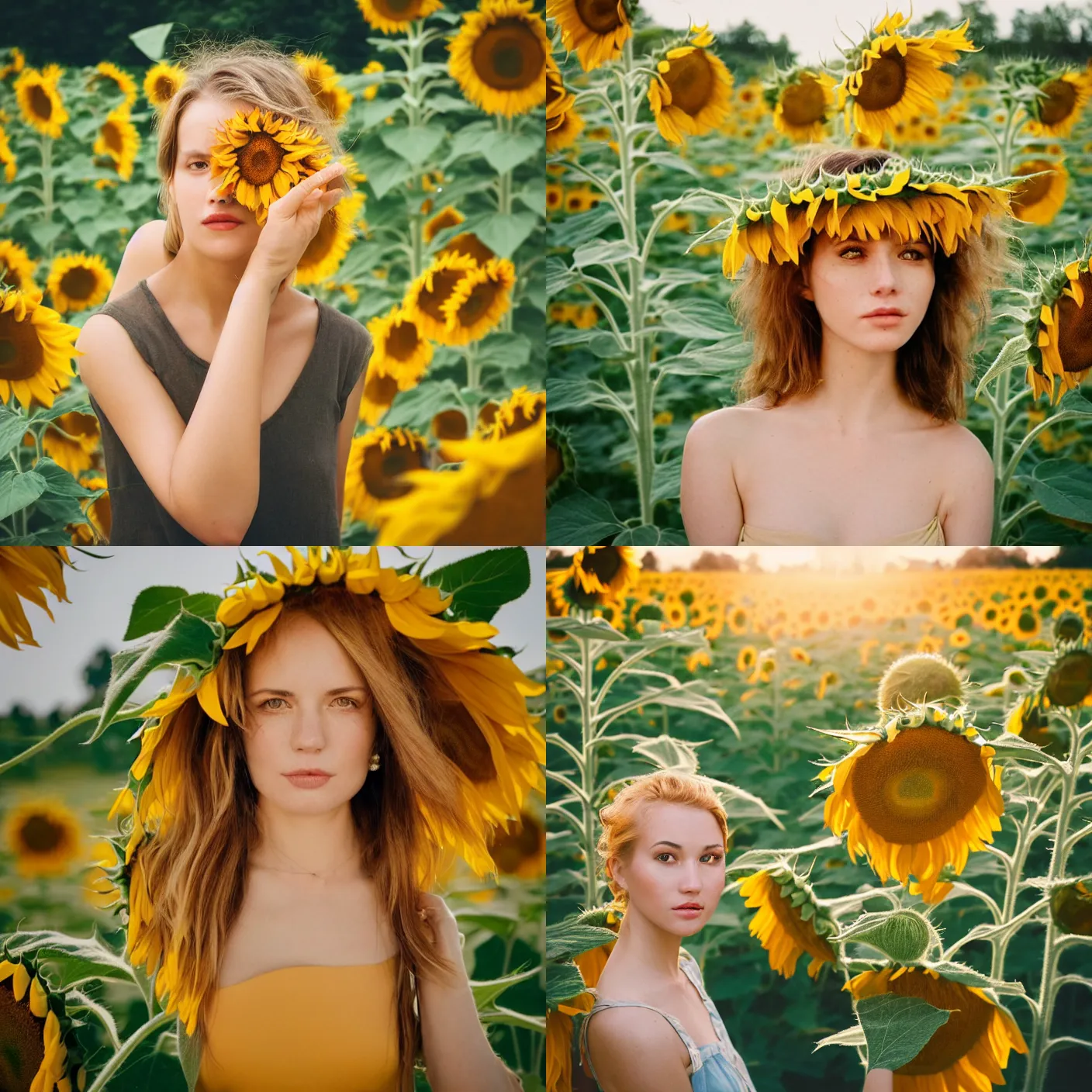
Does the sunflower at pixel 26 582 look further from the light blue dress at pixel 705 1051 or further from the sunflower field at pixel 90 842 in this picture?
the light blue dress at pixel 705 1051

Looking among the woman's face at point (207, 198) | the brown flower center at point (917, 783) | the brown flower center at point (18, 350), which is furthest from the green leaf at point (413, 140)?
the brown flower center at point (917, 783)

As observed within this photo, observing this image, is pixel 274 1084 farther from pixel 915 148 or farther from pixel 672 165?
pixel 915 148

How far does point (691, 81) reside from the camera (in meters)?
1.96

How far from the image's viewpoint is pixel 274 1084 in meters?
1.88

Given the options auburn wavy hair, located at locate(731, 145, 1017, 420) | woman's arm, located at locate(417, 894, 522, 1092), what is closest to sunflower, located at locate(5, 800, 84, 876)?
woman's arm, located at locate(417, 894, 522, 1092)

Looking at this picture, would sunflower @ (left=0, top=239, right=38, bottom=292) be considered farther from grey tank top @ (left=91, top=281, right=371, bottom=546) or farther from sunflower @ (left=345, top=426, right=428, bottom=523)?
sunflower @ (left=345, top=426, right=428, bottom=523)

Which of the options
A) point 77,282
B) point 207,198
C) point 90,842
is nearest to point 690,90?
point 207,198

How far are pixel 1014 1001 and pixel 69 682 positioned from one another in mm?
1501

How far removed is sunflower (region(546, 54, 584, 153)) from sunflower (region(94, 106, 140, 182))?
61cm

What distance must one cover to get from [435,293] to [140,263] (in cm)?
43

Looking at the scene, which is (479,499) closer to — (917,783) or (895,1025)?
(917,783)

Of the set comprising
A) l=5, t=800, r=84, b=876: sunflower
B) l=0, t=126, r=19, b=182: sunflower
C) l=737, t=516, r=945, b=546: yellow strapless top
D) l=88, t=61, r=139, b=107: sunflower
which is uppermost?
l=88, t=61, r=139, b=107: sunflower

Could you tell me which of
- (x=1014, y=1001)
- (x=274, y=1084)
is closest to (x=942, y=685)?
(x=1014, y=1001)

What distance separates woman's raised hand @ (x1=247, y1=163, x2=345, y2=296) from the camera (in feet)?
6.20
